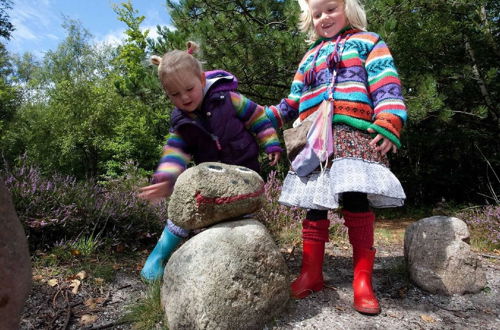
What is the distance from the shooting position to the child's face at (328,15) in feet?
6.65

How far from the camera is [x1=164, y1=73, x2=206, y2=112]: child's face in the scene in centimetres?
198

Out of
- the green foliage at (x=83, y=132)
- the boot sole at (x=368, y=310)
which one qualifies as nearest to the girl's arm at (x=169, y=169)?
the boot sole at (x=368, y=310)

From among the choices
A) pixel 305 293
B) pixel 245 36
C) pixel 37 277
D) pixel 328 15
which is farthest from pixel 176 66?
pixel 245 36

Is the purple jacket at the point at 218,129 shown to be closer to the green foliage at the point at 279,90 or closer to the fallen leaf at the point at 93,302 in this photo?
the green foliage at the point at 279,90

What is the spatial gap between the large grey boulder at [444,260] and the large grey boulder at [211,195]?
1211 millimetres

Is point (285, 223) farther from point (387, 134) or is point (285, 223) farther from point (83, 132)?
point (83, 132)

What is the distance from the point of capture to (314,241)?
2.13m

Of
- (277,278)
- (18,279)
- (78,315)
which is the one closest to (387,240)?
A: (277,278)

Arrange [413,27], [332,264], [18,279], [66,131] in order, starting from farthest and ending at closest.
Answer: [66,131] < [413,27] < [332,264] < [18,279]

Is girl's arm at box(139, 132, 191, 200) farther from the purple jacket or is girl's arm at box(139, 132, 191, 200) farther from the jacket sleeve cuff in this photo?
the jacket sleeve cuff

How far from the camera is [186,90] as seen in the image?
2020 mm

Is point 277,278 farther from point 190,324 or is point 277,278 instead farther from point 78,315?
point 78,315

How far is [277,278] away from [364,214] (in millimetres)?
614

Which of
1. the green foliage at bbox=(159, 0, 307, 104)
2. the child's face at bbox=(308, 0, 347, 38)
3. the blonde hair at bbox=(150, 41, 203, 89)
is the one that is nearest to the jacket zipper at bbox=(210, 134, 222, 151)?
the blonde hair at bbox=(150, 41, 203, 89)
